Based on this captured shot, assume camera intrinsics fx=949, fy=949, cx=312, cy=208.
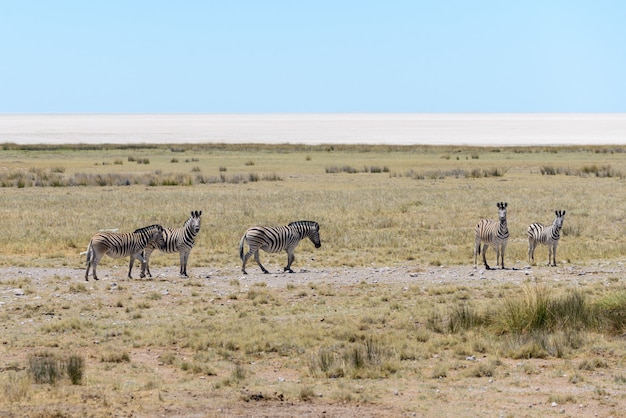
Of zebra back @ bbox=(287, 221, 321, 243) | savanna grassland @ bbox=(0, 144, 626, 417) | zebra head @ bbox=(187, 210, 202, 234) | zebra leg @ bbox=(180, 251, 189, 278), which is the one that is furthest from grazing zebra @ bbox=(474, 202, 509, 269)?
zebra leg @ bbox=(180, 251, 189, 278)

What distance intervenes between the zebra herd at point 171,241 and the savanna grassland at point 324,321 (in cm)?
53

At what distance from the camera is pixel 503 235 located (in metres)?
22.0

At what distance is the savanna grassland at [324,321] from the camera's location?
37.5 ft

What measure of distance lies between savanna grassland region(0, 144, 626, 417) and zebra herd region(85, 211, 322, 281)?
53cm

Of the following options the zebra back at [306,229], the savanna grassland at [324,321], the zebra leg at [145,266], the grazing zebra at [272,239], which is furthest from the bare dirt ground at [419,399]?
the zebra back at [306,229]

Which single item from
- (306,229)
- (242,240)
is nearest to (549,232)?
(306,229)

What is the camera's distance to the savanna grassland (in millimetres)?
11430

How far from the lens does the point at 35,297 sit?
1850 cm

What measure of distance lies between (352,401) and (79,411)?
3147 mm

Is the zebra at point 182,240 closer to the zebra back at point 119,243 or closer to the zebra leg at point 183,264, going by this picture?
the zebra leg at point 183,264

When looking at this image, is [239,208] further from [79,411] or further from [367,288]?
[79,411]

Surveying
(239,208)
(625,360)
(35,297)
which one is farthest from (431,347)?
(239,208)

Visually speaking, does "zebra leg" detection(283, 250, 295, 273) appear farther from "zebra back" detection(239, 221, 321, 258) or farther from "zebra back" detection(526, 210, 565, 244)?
"zebra back" detection(526, 210, 565, 244)

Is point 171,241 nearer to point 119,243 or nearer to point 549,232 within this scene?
point 119,243
